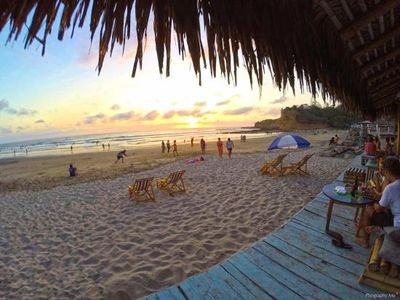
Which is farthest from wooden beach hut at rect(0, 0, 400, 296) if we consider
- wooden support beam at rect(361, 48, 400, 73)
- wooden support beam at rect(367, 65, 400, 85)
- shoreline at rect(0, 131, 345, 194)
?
shoreline at rect(0, 131, 345, 194)

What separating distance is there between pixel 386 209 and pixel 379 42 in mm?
1749

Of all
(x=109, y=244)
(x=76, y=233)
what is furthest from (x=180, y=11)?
(x=76, y=233)

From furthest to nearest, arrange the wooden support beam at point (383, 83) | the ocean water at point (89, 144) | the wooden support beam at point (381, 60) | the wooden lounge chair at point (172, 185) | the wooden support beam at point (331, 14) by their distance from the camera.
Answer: the ocean water at point (89, 144)
the wooden lounge chair at point (172, 185)
the wooden support beam at point (383, 83)
the wooden support beam at point (381, 60)
the wooden support beam at point (331, 14)

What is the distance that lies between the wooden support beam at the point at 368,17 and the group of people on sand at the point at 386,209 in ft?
5.15

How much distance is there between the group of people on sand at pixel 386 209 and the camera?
288cm

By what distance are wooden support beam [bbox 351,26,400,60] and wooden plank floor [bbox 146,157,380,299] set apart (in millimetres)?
2133

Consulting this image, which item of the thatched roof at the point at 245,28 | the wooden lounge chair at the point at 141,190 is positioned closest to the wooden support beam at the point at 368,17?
the thatched roof at the point at 245,28

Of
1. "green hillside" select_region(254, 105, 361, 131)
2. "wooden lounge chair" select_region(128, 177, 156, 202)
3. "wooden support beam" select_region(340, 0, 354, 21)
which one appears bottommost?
"wooden lounge chair" select_region(128, 177, 156, 202)

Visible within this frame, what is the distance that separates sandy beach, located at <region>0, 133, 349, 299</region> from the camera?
13.3 ft

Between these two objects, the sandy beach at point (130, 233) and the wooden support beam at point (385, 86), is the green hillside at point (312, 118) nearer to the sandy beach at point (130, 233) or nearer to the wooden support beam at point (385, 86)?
the sandy beach at point (130, 233)

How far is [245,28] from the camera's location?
1.65m

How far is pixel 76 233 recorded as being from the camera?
604 cm

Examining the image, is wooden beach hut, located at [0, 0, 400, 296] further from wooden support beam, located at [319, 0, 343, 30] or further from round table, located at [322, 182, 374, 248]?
round table, located at [322, 182, 374, 248]

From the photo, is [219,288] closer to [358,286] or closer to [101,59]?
[358,286]
